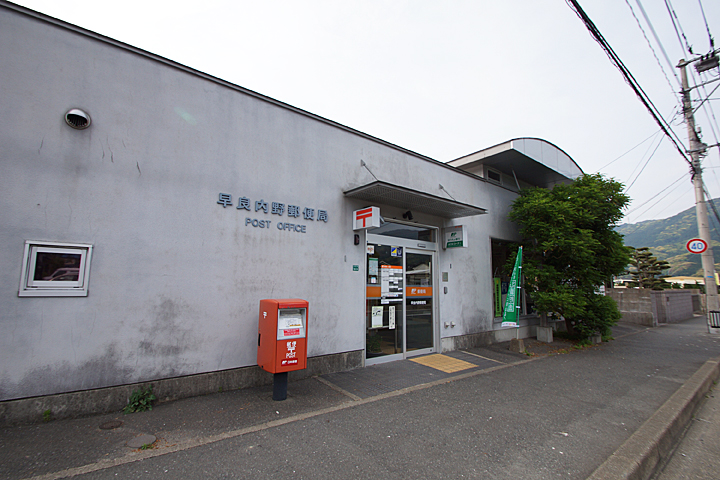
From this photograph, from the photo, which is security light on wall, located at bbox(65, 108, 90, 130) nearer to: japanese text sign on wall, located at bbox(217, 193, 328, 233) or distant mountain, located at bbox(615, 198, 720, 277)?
japanese text sign on wall, located at bbox(217, 193, 328, 233)

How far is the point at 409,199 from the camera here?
21.9 feet

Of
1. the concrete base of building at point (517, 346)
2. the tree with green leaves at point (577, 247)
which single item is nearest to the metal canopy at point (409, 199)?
the tree with green leaves at point (577, 247)

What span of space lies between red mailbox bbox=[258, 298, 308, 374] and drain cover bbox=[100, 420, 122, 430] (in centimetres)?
160

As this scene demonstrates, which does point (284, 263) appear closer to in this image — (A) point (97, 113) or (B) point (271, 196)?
(B) point (271, 196)

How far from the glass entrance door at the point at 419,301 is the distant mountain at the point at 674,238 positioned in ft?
318

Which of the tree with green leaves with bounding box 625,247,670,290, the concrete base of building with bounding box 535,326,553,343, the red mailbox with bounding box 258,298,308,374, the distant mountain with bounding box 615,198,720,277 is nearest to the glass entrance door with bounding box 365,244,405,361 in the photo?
the red mailbox with bounding box 258,298,308,374

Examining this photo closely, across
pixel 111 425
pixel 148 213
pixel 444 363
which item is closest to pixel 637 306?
pixel 444 363

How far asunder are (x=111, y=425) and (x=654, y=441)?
5.73 metres

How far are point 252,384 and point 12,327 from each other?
2789 millimetres

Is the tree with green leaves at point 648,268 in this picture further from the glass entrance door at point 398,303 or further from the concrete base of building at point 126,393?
the concrete base of building at point 126,393

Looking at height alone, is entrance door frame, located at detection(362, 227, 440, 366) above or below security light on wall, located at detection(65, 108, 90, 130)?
below

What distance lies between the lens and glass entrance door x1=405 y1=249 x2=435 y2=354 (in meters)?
7.26

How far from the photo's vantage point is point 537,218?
9156 millimetres

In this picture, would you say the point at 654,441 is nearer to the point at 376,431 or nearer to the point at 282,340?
the point at 376,431
